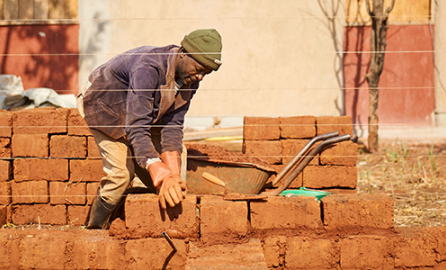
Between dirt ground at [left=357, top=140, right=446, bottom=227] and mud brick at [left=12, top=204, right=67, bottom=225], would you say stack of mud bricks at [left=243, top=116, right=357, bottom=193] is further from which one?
mud brick at [left=12, top=204, right=67, bottom=225]

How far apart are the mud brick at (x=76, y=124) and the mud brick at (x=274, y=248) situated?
2.28 m

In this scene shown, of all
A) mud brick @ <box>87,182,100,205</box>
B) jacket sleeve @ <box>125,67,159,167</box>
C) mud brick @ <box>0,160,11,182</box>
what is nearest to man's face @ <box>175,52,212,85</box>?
jacket sleeve @ <box>125,67,159,167</box>

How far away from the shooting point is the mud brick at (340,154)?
4.78m

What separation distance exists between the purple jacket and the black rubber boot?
0.58 meters

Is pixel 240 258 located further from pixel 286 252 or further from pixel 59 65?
pixel 59 65

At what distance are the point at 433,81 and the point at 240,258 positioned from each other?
780 cm

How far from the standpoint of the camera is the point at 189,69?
3.26 m

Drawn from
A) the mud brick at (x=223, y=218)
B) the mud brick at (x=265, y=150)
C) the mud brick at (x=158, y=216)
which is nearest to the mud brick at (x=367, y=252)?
the mud brick at (x=223, y=218)

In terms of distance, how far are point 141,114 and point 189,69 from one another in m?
0.47

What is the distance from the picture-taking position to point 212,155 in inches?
163

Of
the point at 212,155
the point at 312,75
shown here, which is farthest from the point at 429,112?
the point at 212,155

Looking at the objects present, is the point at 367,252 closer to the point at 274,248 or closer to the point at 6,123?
the point at 274,248

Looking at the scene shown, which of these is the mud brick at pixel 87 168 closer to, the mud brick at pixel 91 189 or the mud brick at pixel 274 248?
the mud brick at pixel 91 189

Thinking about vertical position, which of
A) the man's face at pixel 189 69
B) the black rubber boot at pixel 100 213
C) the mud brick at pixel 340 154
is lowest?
the black rubber boot at pixel 100 213
